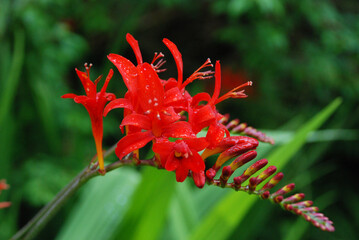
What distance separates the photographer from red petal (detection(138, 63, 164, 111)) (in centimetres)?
49

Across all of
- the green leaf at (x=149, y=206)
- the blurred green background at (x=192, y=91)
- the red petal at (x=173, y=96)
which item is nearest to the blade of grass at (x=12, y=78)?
the blurred green background at (x=192, y=91)

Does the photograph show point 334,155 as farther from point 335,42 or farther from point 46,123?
point 46,123

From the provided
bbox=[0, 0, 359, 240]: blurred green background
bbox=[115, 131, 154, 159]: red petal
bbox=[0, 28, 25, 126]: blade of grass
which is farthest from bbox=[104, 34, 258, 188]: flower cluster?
bbox=[0, 28, 25, 126]: blade of grass

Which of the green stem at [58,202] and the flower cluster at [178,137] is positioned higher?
the flower cluster at [178,137]

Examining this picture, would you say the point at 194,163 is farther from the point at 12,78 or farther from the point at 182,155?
the point at 12,78

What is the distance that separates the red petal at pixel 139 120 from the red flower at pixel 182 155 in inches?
1.4

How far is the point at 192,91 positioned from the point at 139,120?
144cm

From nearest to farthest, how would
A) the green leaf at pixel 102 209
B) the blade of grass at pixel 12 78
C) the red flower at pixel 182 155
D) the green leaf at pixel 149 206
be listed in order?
1. the red flower at pixel 182 155
2. the green leaf at pixel 149 206
3. the green leaf at pixel 102 209
4. the blade of grass at pixel 12 78

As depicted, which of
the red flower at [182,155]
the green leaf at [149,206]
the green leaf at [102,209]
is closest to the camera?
the red flower at [182,155]

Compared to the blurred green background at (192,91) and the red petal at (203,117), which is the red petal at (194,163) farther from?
the blurred green background at (192,91)

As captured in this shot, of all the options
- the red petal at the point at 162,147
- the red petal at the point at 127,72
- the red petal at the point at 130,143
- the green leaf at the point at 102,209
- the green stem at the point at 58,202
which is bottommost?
the green leaf at the point at 102,209

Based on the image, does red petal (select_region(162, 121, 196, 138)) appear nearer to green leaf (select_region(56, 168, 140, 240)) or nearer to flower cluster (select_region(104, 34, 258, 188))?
flower cluster (select_region(104, 34, 258, 188))

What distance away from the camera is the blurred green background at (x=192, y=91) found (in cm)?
122

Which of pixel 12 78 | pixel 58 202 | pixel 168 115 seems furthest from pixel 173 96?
pixel 12 78
